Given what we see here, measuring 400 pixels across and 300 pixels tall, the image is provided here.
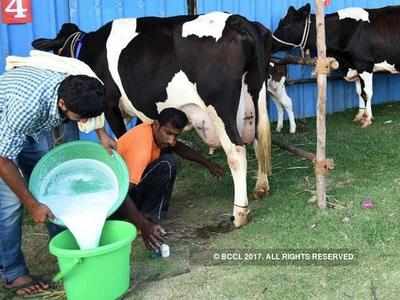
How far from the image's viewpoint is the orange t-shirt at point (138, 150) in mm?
4016

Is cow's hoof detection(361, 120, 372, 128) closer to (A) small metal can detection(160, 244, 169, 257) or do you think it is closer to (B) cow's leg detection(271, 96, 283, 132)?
(B) cow's leg detection(271, 96, 283, 132)

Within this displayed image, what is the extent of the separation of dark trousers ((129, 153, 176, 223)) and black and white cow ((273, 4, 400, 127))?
151 inches

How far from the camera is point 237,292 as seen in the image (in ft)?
10.6

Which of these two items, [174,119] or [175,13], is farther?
[175,13]

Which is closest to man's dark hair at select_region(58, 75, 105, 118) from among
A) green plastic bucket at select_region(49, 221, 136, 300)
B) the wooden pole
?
green plastic bucket at select_region(49, 221, 136, 300)

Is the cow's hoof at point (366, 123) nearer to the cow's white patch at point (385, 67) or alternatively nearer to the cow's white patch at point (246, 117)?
the cow's white patch at point (385, 67)

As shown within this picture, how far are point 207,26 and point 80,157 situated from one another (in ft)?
4.75

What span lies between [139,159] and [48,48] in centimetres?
183

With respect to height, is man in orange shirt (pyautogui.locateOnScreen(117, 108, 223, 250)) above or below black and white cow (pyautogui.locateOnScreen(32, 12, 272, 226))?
below

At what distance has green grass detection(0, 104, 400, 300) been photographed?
3.26m

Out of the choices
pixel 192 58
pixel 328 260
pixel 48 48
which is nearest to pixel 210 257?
pixel 328 260

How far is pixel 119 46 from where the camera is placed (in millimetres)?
4891

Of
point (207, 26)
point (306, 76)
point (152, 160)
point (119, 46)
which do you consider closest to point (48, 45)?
point (119, 46)

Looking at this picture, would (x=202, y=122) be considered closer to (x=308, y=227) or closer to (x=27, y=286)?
(x=308, y=227)
